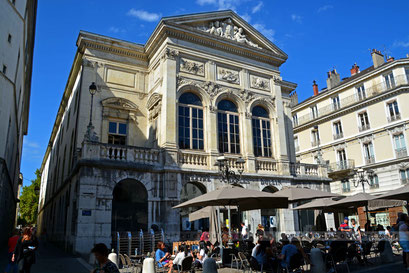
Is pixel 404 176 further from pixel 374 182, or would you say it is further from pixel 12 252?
pixel 12 252

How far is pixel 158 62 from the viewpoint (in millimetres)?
19203

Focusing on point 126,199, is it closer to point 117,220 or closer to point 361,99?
point 117,220

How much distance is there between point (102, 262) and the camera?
4023 mm

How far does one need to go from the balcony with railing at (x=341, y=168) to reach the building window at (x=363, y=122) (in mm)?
3146

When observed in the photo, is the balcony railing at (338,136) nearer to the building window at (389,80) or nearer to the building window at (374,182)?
the building window at (374,182)

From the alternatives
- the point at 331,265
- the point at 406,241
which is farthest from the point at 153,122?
the point at 406,241

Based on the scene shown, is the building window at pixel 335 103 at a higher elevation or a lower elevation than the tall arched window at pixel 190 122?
higher

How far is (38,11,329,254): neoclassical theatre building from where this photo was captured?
15438 mm

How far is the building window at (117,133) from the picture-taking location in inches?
736

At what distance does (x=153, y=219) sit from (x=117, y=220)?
1.67 meters

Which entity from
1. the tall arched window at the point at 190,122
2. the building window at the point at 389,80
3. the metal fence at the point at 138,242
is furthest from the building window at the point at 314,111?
the metal fence at the point at 138,242

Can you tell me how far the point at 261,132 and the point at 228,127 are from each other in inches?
98.7

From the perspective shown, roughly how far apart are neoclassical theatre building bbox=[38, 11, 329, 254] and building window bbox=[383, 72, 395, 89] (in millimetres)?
11918

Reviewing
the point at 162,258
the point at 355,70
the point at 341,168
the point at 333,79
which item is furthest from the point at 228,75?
the point at 355,70
